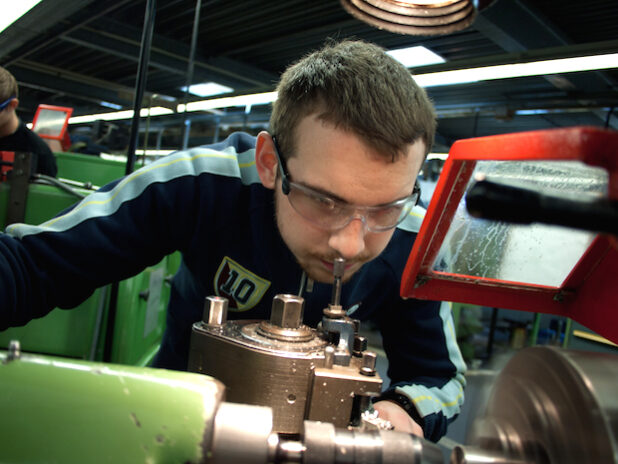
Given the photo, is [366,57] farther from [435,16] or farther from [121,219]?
[121,219]

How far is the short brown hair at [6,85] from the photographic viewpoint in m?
1.46

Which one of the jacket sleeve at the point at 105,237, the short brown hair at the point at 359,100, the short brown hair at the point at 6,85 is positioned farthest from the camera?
the short brown hair at the point at 6,85

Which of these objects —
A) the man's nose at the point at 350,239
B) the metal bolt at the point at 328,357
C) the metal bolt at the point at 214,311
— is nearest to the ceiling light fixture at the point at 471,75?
the man's nose at the point at 350,239

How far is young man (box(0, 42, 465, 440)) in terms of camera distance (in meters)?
0.89

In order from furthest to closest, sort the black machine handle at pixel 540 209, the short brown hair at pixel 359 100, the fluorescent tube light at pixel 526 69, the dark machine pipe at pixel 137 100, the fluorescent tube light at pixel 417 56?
the fluorescent tube light at pixel 417 56, the dark machine pipe at pixel 137 100, the fluorescent tube light at pixel 526 69, the short brown hair at pixel 359 100, the black machine handle at pixel 540 209

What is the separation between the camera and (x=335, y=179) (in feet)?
2.83

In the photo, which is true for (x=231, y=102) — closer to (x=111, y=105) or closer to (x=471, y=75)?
(x=111, y=105)

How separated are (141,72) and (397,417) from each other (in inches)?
60.2

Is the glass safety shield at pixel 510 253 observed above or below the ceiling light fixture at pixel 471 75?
below

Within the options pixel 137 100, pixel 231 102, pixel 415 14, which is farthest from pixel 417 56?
pixel 137 100

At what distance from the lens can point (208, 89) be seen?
2.43 m

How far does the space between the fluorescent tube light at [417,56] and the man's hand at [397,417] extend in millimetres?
1413

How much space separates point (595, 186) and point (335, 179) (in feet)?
1.45

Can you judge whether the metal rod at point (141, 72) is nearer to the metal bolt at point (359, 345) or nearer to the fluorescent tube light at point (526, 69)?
the fluorescent tube light at point (526, 69)
